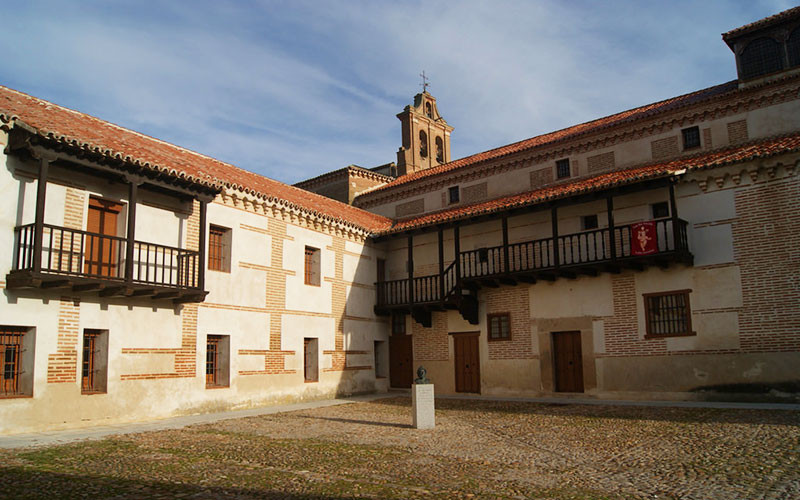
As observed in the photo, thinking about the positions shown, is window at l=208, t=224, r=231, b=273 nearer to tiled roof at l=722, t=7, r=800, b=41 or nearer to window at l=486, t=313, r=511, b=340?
window at l=486, t=313, r=511, b=340

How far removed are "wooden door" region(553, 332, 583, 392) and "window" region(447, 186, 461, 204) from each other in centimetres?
737

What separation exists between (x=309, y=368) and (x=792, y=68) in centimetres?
1647

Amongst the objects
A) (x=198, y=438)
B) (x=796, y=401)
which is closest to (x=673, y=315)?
(x=796, y=401)

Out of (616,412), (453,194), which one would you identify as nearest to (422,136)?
(453,194)

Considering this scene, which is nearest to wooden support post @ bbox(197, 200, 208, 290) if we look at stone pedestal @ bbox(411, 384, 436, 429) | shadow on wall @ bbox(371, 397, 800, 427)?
stone pedestal @ bbox(411, 384, 436, 429)

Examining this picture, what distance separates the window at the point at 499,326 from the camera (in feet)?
62.4

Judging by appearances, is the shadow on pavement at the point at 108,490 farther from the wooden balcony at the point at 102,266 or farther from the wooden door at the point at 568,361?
the wooden door at the point at 568,361

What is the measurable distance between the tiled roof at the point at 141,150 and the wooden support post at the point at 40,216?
2.03 feet

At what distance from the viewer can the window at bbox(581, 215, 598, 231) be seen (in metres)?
17.8

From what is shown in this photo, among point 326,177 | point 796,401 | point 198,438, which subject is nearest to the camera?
point 198,438

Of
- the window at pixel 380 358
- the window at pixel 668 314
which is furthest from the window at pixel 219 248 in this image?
the window at pixel 668 314

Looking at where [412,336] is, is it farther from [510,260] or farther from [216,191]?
[216,191]

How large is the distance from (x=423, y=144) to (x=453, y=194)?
11786mm

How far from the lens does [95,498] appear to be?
607 centimetres
